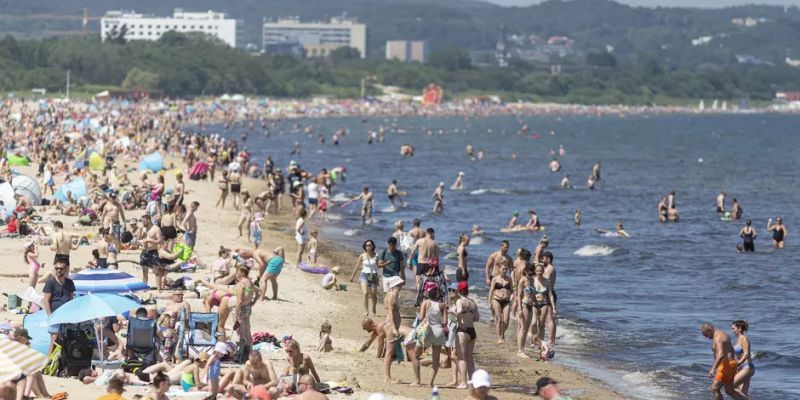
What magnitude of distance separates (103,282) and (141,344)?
2.55 m

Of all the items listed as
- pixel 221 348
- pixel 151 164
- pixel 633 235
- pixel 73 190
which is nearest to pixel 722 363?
Result: pixel 221 348

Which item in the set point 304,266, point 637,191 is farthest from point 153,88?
point 304,266

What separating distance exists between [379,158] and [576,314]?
5707 cm

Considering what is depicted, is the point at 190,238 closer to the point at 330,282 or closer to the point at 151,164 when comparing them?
the point at 330,282

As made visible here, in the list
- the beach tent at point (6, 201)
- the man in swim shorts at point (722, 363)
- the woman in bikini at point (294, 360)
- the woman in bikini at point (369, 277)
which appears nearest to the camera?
the woman in bikini at point (294, 360)

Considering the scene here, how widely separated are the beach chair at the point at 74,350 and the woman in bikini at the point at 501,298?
7.02m

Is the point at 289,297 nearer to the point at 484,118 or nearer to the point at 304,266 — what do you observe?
the point at 304,266

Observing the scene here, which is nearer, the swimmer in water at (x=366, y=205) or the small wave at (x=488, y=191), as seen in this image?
the swimmer in water at (x=366, y=205)

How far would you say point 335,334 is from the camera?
70.0 ft

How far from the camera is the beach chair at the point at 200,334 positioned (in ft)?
57.6

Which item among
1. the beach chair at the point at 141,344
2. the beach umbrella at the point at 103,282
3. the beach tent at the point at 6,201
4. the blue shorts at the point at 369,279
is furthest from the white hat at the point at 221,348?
the beach tent at the point at 6,201

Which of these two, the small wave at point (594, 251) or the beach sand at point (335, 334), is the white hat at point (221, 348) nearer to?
the beach sand at point (335, 334)

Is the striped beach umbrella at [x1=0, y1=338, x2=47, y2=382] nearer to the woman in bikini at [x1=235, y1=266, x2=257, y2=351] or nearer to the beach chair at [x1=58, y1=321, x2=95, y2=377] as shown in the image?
the beach chair at [x1=58, y1=321, x2=95, y2=377]

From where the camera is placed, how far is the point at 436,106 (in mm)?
194875
